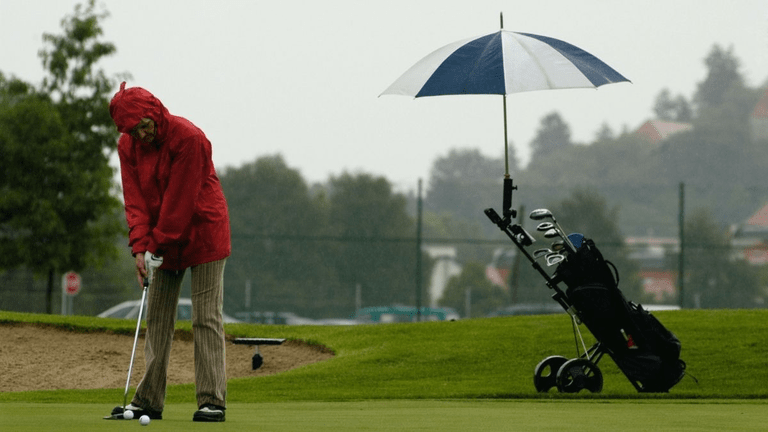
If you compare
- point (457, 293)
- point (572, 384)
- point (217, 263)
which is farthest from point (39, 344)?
point (457, 293)

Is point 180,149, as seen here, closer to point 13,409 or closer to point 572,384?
point 13,409

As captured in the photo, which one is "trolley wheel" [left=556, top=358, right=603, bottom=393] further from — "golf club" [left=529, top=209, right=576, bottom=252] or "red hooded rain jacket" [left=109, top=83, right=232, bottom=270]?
"red hooded rain jacket" [left=109, top=83, right=232, bottom=270]

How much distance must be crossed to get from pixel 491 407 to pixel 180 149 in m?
2.82

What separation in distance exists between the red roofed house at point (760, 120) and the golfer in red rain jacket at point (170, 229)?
364 feet

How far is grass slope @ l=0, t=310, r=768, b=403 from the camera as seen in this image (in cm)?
1019

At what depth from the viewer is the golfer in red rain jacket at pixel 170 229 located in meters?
6.06

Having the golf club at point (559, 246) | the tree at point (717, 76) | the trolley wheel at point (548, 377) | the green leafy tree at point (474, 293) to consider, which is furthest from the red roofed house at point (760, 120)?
the golf club at point (559, 246)

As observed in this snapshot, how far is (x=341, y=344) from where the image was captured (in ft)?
48.0

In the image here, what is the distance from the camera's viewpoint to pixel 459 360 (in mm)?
12609

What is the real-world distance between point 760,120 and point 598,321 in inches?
4576

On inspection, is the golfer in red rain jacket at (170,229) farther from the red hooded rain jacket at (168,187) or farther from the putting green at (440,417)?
the putting green at (440,417)

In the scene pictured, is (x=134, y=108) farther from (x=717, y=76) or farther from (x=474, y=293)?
(x=717, y=76)

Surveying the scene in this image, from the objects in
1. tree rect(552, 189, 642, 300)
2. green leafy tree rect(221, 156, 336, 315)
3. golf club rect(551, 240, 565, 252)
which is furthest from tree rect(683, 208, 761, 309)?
golf club rect(551, 240, 565, 252)

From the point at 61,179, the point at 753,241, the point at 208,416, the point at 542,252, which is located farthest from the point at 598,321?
the point at 753,241
